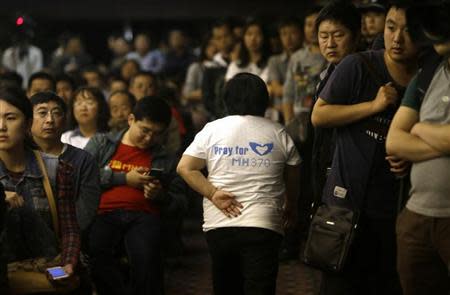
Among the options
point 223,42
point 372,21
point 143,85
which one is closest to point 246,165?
point 372,21

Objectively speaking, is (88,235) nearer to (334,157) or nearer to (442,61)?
(334,157)

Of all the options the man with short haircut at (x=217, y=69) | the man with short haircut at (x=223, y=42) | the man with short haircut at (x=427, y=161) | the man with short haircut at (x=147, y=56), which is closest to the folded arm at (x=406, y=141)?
the man with short haircut at (x=427, y=161)

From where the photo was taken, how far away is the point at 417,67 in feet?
16.6

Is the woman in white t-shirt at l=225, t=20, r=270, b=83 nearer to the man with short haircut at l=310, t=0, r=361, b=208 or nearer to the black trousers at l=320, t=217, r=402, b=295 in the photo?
the man with short haircut at l=310, t=0, r=361, b=208

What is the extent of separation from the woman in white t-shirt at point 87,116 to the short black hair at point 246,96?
2523 millimetres

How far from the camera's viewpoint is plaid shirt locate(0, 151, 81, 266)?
518 cm

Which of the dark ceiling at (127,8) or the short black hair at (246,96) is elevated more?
the dark ceiling at (127,8)

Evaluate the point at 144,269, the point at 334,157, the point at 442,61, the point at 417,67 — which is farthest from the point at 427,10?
the point at 144,269

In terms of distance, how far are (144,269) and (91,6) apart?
45.9ft

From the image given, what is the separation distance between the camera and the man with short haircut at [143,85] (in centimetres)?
955

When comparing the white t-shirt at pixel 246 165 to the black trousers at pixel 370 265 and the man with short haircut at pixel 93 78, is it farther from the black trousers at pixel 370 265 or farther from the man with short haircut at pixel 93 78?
the man with short haircut at pixel 93 78

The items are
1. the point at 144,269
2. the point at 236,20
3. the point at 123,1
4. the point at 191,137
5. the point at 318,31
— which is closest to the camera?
the point at 318,31

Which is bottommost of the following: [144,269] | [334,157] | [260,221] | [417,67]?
[144,269]

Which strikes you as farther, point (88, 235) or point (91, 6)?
point (91, 6)
